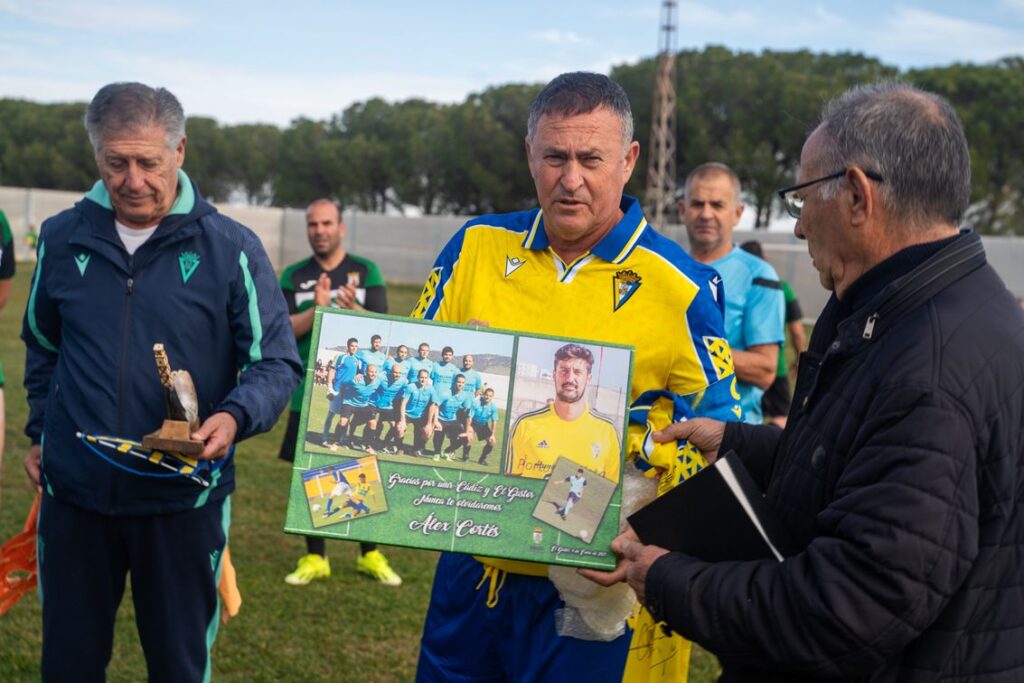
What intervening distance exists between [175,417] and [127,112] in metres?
1.08

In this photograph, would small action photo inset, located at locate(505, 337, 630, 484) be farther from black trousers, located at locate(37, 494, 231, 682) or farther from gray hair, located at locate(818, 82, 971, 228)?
black trousers, located at locate(37, 494, 231, 682)

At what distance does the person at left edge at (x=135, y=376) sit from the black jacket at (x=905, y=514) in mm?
2018

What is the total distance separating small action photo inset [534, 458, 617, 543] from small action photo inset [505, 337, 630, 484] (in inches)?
0.7

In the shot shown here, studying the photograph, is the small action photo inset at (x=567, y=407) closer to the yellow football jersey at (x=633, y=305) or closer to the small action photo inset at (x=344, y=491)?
the yellow football jersey at (x=633, y=305)

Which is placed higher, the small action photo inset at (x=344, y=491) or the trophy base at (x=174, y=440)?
the small action photo inset at (x=344, y=491)

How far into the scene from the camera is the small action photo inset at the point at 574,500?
2.46 metres

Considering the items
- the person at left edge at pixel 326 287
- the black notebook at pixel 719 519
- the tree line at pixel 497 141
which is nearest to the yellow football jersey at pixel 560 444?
the black notebook at pixel 719 519

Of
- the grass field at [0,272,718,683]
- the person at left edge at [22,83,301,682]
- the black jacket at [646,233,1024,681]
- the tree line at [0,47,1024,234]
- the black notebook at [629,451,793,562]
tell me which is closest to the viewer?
the black jacket at [646,233,1024,681]

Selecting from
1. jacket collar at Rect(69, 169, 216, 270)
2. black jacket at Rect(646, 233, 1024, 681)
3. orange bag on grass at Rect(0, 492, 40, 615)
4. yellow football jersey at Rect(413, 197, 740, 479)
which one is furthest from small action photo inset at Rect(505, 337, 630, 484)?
orange bag on grass at Rect(0, 492, 40, 615)

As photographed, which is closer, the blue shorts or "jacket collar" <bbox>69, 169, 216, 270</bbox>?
the blue shorts

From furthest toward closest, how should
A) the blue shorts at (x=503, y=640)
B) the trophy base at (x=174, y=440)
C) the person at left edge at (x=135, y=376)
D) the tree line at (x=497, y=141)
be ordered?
1. the tree line at (x=497, y=141)
2. the person at left edge at (x=135, y=376)
3. the trophy base at (x=174, y=440)
4. the blue shorts at (x=503, y=640)

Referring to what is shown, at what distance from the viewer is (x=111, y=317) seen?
3395 mm

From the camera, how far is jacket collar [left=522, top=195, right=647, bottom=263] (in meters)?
2.88

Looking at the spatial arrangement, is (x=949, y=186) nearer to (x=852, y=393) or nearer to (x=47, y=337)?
(x=852, y=393)
